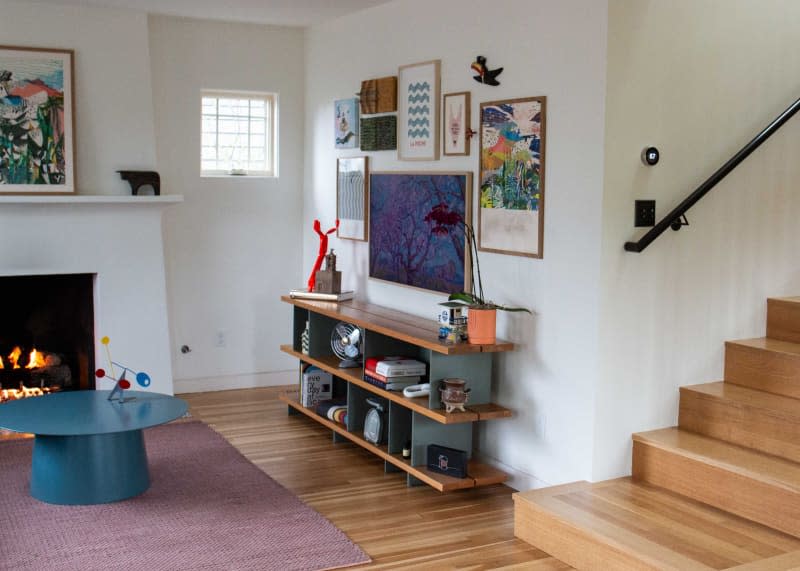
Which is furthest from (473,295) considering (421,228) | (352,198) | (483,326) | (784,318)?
(352,198)

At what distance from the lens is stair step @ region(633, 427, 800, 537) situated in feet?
11.3

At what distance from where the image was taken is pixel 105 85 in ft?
18.9

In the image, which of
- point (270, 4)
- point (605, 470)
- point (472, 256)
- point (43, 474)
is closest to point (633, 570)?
point (605, 470)

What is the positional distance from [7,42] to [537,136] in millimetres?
3268

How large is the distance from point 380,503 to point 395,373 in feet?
2.13

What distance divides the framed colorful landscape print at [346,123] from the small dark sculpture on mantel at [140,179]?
117 cm

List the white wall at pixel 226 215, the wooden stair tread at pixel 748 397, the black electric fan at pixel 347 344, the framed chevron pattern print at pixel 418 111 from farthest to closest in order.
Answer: the white wall at pixel 226 215
the black electric fan at pixel 347 344
the framed chevron pattern print at pixel 418 111
the wooden stair tread at pixel 748 397

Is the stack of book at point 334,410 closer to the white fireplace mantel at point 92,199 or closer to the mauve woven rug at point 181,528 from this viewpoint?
the mauve woven rug at point 181,528

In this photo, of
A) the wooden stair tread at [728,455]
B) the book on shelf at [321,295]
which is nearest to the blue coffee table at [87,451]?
the book on shelf at [321,295]

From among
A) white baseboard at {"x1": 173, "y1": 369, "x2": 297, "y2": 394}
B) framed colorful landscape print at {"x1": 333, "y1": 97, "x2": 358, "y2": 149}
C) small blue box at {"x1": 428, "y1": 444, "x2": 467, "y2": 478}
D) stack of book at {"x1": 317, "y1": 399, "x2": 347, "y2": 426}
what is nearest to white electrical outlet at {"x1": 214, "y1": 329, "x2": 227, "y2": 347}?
white baseboard at {"x1": 173, "y1": 369, "x2": 297, "y2": 394}

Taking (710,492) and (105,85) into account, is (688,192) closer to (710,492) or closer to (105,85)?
(710,492)

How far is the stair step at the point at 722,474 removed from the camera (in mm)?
3439

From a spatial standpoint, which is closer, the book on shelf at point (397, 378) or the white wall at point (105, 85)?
the book on shelf at point (397, 378)

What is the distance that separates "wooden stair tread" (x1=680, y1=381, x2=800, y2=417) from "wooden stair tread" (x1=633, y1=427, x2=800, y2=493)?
180mm
